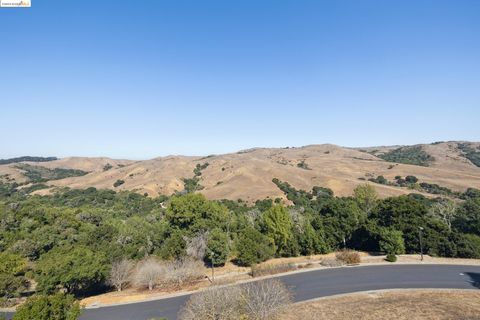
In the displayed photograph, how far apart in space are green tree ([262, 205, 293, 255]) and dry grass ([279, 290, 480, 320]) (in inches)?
691

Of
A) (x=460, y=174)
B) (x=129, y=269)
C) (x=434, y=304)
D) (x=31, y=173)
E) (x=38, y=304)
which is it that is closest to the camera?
(x=38, y=304)

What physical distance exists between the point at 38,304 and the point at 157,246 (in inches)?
1029

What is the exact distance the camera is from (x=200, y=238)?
138 ft

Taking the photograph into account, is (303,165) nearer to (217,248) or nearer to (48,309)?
(217,248)

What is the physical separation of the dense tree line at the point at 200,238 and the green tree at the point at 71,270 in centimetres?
10

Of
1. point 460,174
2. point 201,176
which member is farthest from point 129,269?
point 460,174

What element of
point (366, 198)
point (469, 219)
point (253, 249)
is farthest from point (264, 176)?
point (253, 249)

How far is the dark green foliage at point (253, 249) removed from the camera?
41.4m

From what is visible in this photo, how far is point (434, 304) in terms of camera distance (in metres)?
24.7

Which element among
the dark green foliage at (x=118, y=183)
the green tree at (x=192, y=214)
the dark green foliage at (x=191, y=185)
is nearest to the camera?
the green tree at (x=192, y=214)

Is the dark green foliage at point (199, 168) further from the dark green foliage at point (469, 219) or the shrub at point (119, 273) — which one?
the dark green foliage at point (469, 219)

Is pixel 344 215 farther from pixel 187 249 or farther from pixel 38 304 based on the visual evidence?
pixel 38 304

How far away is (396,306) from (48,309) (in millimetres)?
25719

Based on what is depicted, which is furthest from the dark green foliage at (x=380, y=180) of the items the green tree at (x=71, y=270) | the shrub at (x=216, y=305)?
the shrub at (x=216, y=305)
